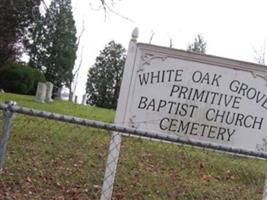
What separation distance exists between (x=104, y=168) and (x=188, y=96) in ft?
9.11

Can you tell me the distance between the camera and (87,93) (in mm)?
48688

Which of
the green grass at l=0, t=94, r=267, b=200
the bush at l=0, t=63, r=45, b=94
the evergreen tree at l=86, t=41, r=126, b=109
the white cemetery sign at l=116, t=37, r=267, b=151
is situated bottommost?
the green grass at l=0, t=94, r=267, b=200

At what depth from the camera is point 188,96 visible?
5.83 m

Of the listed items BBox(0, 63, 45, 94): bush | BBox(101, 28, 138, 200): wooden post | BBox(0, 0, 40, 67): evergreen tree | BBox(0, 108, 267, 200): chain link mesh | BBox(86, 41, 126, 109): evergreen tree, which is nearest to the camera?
BBox(101, 28, 138, 200): wooden post

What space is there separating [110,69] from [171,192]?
4267cm

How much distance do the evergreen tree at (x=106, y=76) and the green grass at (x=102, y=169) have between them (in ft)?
111

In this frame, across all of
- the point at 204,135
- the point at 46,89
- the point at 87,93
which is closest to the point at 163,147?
the point at 204,135

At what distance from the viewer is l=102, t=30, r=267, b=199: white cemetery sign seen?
581cm

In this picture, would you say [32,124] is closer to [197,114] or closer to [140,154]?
[140,154]

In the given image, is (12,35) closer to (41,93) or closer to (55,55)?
(41,93)

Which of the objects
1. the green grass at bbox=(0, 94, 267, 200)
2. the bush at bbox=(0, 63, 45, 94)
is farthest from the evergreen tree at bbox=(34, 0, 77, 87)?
the green grass at bbox=(0, 94, 267, 200)

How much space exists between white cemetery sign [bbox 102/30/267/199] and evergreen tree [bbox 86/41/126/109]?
3788 cm

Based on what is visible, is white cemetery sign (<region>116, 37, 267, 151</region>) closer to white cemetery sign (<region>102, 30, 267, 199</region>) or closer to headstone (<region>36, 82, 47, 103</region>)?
white cemetery sign (<region>102, 30, 267, 199</region>)

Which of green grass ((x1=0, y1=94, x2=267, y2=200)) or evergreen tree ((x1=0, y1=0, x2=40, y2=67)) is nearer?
green grass ((x1=0, y1=94, x2=267, y2=200))
